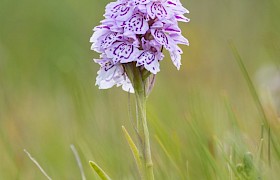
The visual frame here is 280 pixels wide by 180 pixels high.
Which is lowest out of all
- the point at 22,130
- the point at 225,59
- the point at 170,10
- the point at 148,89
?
the point at 225,59

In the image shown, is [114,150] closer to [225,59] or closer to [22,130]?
[22,130]

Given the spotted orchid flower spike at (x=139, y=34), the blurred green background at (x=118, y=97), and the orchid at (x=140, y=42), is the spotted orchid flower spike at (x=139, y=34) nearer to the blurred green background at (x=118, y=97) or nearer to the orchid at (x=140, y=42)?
the orchid at (x=140, y=42)

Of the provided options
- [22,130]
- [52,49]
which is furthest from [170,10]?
[52,49]

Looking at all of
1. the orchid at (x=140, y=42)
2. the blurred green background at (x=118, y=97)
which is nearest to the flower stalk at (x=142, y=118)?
the orchid at (x=140, y=42)

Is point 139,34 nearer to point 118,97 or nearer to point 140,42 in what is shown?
point 140,42

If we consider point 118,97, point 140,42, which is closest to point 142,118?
point 140,42

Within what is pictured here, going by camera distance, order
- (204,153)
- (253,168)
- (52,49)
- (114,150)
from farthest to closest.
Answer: (52,49), (114,150), (204,153), (253,168)
